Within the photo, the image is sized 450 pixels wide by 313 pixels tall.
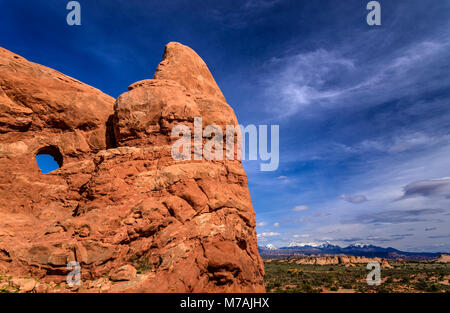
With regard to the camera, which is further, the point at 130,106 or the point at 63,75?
the point at 63,75

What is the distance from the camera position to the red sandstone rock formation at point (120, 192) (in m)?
11.1

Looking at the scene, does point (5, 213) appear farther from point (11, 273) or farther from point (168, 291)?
point (168, 291)

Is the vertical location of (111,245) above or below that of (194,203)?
below

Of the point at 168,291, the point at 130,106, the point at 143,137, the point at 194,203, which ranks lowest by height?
the point at 168,291

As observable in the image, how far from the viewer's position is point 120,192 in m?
13.4

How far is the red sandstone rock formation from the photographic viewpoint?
36.6 ft

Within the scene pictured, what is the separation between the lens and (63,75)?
713 inches

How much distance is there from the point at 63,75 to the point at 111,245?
1358 cm

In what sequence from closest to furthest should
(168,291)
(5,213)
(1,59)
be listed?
1. (168,291)
2. (5,213)
3. (1,59)

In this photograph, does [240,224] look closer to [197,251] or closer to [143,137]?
[197,251]
